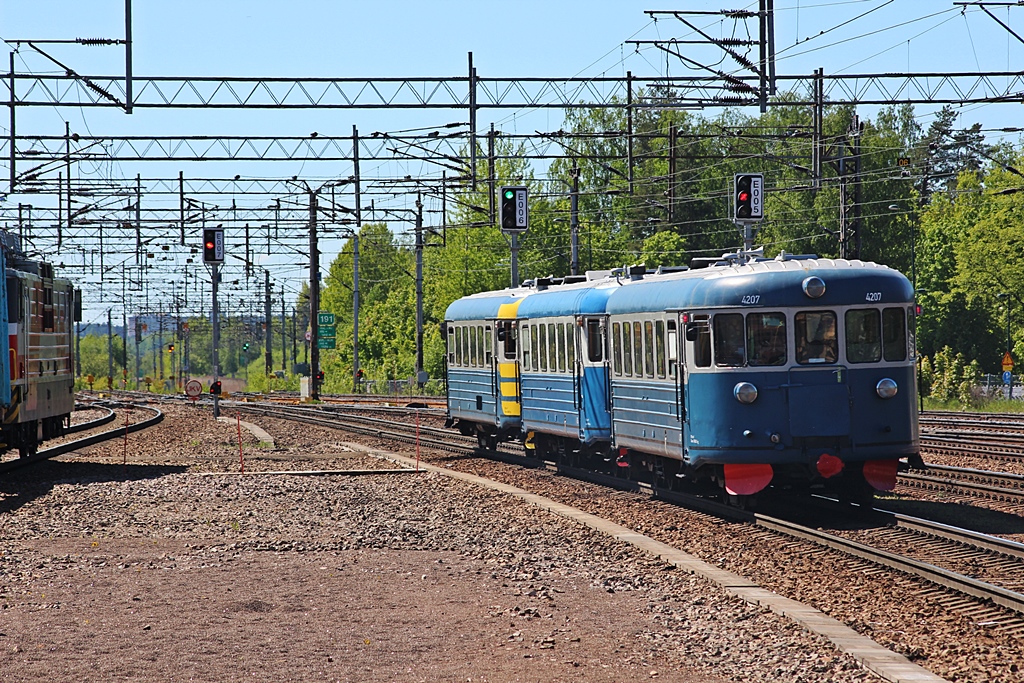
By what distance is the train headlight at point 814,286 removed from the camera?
53.0ft

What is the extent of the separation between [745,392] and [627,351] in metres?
3.63

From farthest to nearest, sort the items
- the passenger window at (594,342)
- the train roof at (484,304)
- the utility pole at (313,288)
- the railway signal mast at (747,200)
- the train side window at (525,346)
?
the utility pole at (313,288) → the railway signal mast at (747,200) → the train roof at (484,304) → the train side window at (525,346) → the passenger window at (594,342)

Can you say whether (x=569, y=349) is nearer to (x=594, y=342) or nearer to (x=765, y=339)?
(x=594, y=342)

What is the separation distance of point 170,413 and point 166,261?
112ft

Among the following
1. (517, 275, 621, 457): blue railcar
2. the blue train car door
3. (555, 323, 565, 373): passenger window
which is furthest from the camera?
(555, 323, 565, 373): passenger window

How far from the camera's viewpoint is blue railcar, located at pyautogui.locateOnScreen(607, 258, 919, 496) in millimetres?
16203

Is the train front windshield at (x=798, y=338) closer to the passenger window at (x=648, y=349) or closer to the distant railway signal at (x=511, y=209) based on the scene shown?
the passenger window at (x=648, y=349)

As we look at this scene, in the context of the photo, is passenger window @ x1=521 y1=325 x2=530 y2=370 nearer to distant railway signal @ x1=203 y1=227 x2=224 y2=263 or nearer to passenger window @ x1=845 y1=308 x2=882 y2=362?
passenger window @ x1=845 y1=308 x2=882 y2=362

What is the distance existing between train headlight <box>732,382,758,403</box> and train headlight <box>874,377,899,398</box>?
1.40 metres

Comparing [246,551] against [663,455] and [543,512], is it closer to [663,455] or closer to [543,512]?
[543,512]

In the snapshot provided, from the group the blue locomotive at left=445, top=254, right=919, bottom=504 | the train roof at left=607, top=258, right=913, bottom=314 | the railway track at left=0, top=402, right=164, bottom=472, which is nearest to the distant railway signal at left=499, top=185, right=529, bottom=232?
the railway track at left=0, top=402, right=164, bottom=472

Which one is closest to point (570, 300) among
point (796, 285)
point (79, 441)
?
point (796, 285)

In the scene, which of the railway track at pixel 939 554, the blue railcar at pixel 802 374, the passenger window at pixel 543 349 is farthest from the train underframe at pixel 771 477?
the passenger window at pixel 543 349

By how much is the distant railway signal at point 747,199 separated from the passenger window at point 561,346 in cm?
777
